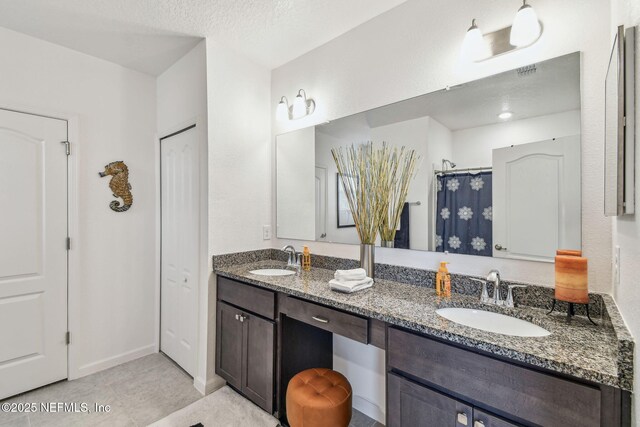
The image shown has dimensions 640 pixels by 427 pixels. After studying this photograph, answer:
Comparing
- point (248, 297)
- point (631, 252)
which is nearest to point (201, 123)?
point (248, 297)

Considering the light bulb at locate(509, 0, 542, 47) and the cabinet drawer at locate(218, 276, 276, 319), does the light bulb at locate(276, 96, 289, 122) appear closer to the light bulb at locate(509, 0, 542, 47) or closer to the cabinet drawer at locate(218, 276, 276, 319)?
the cabinet drawer at locate(218, 276, 276, 319)

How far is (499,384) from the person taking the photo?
38.0 inches

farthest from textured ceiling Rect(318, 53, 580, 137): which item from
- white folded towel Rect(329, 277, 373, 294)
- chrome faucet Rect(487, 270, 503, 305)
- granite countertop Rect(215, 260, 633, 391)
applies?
white folded towel Rect(329, 277, 373, 294)

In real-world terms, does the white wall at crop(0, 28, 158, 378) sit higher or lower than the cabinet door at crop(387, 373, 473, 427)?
higher

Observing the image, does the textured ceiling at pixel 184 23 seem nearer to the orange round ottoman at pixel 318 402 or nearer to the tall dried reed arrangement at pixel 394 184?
the tall dried reed arrangement at pixel 394 184

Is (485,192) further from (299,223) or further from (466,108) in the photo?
(299,223)

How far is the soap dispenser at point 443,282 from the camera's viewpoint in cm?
153

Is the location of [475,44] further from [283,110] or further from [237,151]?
[237,151]

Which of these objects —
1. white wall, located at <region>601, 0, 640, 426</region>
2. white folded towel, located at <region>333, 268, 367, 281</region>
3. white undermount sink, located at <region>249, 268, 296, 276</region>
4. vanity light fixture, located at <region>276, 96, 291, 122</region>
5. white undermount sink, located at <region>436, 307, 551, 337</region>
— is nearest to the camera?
white wall, located at <region>601, 0, 640, 426</region>

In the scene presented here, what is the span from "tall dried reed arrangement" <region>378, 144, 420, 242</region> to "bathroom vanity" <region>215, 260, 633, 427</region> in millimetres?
355

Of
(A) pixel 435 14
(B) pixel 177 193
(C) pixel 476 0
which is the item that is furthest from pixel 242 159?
(C) pixel 476 0

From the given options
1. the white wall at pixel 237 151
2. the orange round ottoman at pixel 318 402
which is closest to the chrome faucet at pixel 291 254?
the white wall at pixel 237 151

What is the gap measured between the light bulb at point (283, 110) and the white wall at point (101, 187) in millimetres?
1257

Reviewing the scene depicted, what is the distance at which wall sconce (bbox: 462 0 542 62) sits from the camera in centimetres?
133
